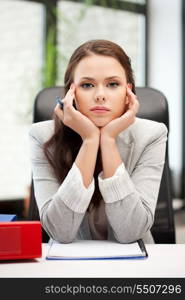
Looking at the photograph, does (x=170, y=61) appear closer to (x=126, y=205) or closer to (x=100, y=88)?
(x=100, y=88)

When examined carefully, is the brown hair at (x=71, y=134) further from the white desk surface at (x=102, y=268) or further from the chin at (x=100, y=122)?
the white desk surface at (x=102, y=268)

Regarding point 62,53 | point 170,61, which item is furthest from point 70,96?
point 170,61

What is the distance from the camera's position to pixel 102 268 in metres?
0.94

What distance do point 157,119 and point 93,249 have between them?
0.70 m

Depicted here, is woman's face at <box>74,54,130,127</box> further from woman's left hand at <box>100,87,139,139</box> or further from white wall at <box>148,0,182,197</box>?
white wall at <box>148,0,182,197</box>

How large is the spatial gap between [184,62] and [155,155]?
9.18 ft

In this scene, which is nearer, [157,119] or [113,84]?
[113,84]

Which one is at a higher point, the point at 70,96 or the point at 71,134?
the point at 70,96

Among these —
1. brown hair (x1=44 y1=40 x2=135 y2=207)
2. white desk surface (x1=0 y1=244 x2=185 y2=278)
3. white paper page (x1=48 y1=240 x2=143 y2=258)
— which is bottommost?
white paper page (x1=48 y1=240 x2=143 y2=258)

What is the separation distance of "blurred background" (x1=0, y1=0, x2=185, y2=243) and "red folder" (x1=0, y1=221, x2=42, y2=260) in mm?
2268

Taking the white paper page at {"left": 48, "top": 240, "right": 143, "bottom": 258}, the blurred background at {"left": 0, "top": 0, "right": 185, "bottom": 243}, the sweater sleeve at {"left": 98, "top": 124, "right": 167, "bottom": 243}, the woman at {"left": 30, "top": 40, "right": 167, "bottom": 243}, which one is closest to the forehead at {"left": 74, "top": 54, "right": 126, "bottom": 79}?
the woman at {"left": 30, "top": 40, "right": 167, "bottom": 243}

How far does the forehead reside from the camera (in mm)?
1336

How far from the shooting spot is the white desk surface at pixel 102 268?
2.90 feet

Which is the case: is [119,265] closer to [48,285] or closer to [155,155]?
[48,285]
